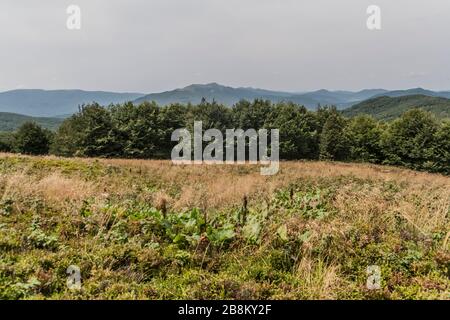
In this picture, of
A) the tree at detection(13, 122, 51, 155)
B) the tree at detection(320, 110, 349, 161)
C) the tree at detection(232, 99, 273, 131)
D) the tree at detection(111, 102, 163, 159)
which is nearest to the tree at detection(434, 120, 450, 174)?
the tree at detection(320, 110, 349, 161)

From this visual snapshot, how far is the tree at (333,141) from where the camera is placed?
4409cm

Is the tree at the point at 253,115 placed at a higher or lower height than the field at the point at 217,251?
higher

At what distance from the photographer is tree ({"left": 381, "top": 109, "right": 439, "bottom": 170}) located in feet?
135

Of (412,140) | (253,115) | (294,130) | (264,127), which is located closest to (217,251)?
(294,130)

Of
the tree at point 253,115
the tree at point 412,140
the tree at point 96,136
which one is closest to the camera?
the tree at point 96,136

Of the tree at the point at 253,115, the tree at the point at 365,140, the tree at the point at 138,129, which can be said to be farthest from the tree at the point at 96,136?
the tree at the point at 365,140

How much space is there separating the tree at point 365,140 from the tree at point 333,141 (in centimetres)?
97

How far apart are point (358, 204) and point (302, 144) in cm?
3899

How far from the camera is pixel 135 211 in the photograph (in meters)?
6.17

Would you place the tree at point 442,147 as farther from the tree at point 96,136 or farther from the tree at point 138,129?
the tree at point 96,136

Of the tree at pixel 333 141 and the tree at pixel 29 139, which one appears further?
the tree at pixel 29 139

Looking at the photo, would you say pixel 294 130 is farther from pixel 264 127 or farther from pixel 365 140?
pixel 365 140

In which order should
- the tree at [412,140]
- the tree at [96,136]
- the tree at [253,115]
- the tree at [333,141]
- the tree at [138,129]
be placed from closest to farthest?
1. the tree at [96,136]
2. the tree at [412,140]
3. the tree at [138,129]
4. the tree at [333,141]
5. the tree at [253,115]

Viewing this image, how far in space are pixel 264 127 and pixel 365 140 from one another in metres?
13.0
